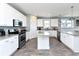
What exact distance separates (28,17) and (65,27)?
10.6 feet

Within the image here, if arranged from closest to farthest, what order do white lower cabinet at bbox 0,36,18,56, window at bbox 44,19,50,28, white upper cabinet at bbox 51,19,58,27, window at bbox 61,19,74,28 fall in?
1. white lower cabinet at bbox 0,36,18,56
2. window at bbox 61,19,74,28
3. white upper cabinet at bbox 51,19,58,27
4. window at bbox 44,19,50,28

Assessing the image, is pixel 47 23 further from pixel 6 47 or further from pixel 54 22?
pixel 6 47

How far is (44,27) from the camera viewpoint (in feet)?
41.1

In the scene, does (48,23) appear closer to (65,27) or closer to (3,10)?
(65,27)

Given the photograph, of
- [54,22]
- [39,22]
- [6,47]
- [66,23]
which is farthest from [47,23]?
[6,47]

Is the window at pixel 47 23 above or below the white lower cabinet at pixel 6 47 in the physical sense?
above

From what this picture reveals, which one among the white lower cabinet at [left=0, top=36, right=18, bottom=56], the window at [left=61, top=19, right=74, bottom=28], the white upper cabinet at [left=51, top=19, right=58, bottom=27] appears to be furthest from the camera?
the white upper cabinet at [left=51, top=19, right=58, bottom=27]

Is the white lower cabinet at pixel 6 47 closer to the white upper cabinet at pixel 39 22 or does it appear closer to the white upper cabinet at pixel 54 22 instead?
the white upper cabinet at pixel 39 22

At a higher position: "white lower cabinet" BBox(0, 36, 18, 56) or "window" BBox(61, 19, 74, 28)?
"window" BBox(61, 19, 74, 28)

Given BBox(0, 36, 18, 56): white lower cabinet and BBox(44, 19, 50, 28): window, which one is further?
BBox(44, 19, 50, 28): window

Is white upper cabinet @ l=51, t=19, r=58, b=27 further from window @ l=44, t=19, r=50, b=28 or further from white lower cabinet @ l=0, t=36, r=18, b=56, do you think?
white lower cabinet @ l=0, t=36, r=18, b=56

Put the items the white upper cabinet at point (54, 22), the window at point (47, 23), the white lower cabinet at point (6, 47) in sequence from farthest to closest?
the window at point (47, 23), the white upper cabinet at point (54, 22), the white lower cabinet at point (6, 47)

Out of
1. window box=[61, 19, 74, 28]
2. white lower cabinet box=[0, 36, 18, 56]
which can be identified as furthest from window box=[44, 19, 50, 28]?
white lower cabinet box=[0, 36, 18, 56]

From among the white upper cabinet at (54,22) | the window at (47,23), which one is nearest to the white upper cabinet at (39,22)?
the window at (47,23)
